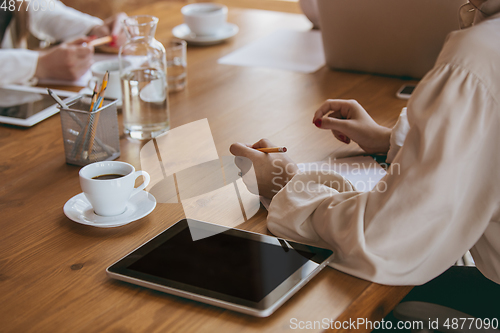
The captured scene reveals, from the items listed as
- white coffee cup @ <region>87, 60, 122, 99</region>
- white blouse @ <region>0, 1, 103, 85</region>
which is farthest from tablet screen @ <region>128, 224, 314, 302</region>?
white blouse @ <region>0, 1, 103, 85</region>

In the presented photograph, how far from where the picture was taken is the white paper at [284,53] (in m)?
1.56

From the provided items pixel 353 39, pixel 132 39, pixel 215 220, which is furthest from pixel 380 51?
pixel 215 220

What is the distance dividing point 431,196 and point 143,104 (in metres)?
0.69

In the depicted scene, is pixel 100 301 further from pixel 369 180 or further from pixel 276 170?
pixel 369 180

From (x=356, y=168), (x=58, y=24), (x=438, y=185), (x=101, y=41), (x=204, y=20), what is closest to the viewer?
(x=438, y=185)

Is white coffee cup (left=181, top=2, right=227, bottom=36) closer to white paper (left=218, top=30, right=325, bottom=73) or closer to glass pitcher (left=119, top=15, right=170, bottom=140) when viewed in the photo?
white paper (left=218, top=30, right=325, bottom=73)

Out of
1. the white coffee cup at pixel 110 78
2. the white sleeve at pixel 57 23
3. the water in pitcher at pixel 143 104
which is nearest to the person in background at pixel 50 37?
the white sleeve at pixel 57 23

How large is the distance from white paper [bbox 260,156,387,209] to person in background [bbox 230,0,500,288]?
0.73 ft

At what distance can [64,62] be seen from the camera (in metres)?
1.39

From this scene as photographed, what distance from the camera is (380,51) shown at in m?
1.45

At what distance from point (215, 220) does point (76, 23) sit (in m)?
1.38

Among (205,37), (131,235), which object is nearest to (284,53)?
(205,37)

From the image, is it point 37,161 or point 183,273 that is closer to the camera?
point 183,273
